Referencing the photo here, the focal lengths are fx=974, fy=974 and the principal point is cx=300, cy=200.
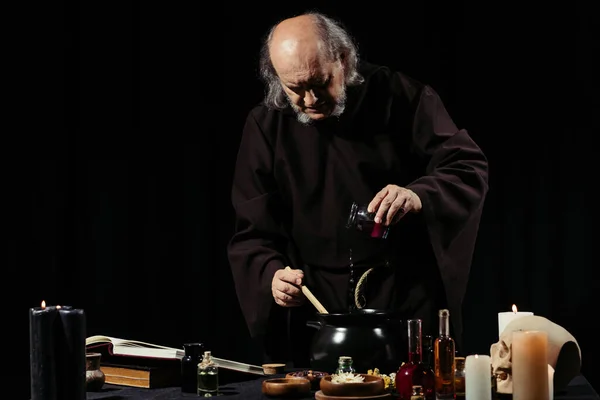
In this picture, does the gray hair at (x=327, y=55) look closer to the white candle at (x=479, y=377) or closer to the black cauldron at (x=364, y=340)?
the black cauldron at (x=364, y=340)

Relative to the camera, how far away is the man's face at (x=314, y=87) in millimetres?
2926

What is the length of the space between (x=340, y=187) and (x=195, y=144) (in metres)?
1.44

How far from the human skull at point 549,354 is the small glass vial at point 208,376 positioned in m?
0.58

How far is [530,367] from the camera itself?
5.98 ft

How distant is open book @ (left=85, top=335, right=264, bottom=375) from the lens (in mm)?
2213

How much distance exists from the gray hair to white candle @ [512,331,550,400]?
140 cm

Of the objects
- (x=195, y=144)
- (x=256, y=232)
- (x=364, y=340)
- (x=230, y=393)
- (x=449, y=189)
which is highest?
(x=195, y=144)

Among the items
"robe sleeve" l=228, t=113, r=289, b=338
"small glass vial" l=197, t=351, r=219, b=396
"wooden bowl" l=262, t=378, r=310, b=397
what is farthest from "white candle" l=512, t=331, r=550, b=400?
"robe sleeve" l=228, t=113, r=289, b=338

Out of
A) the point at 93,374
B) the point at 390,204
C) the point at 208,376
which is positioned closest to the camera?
the point at 208,376

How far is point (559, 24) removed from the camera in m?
4.21

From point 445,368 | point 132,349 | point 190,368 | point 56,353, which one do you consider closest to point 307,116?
point 132,349

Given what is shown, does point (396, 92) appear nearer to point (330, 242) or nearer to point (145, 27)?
point (330, 242)

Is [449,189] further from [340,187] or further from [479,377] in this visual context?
[479,377]

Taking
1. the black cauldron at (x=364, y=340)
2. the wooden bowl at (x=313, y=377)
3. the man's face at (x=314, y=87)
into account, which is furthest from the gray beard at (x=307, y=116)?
the wooden bowl at (x=313, y=377)
